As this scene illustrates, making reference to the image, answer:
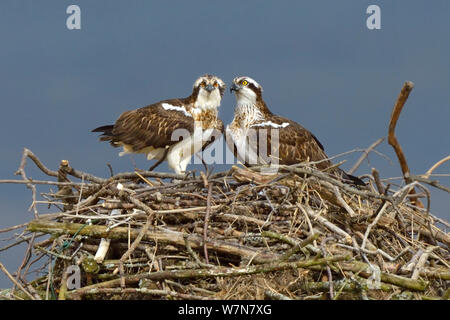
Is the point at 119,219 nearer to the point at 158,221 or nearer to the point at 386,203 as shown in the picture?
the point at 158,221

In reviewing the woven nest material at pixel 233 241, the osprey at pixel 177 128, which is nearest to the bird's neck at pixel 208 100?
the osprey at pixel 177 128

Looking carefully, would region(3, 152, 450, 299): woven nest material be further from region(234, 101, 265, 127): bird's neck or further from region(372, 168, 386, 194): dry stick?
region(234, 101, 265, 127): bird's neck

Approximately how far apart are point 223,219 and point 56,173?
1.92 metres

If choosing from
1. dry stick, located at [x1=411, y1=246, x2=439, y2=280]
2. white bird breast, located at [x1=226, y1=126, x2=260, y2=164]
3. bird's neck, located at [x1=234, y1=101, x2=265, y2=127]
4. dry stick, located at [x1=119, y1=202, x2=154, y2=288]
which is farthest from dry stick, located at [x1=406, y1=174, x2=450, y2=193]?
bird's neck, located at [x1=234, y1=101, x2=265, y2=127]

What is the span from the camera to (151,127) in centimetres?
938

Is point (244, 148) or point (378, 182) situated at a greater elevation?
point (244, 148)

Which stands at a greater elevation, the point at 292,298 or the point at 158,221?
the point at 158,221

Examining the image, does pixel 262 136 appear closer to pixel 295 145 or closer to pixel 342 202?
pixel 295 145

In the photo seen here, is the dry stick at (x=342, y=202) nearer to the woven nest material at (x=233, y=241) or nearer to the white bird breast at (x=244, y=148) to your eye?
the woven nest material at (x=233, y=241)

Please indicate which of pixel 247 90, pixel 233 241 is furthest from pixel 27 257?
pixel 247 90

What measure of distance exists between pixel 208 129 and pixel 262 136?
104cm

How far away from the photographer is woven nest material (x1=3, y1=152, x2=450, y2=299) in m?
5.64
